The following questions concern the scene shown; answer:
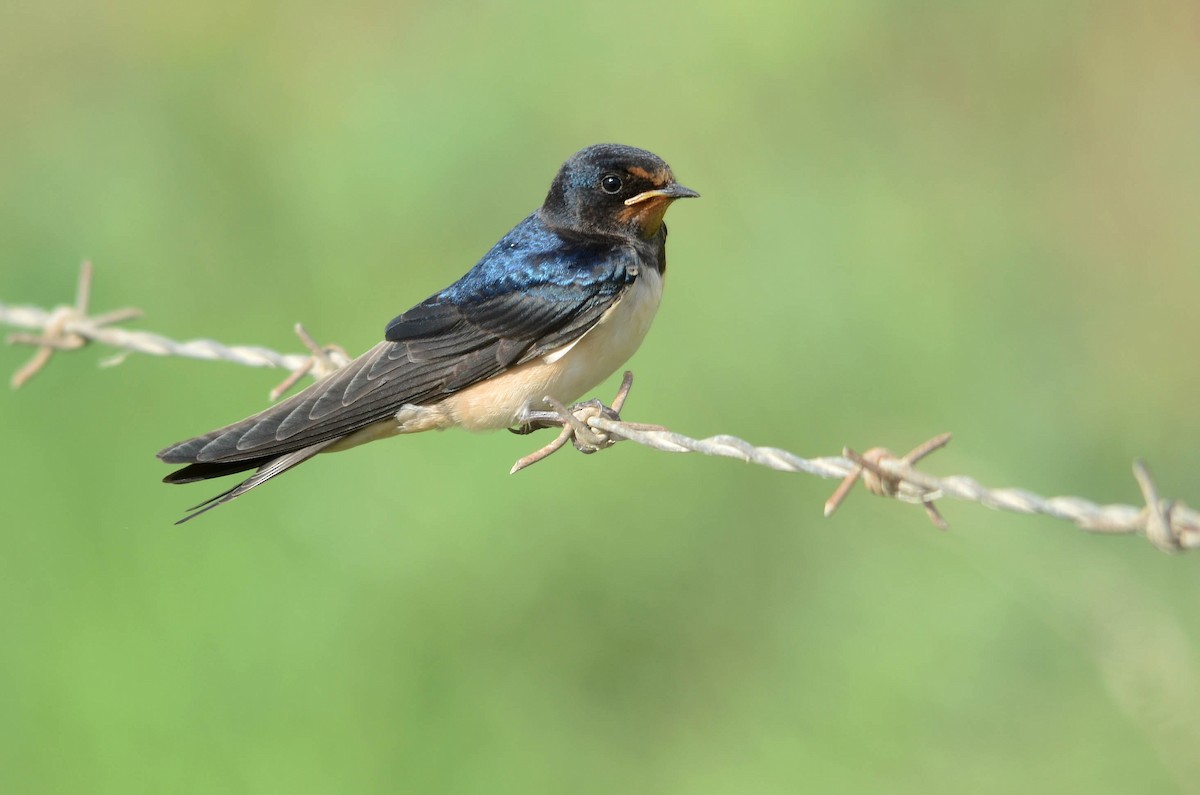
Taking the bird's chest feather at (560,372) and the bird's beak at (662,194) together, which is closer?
the bird's chest feather at (560,372)

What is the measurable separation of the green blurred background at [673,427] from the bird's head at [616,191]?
0.85 m

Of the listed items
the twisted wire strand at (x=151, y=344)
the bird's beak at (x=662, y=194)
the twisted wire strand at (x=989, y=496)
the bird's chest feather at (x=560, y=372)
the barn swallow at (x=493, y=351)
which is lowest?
the twisted wire strand at (x=989, y=496)

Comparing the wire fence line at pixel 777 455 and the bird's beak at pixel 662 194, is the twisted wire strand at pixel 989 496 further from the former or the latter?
the bird's beak at pixel 662 194

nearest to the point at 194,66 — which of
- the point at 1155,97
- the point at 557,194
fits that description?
the point at 557,194

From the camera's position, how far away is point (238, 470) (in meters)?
2.55

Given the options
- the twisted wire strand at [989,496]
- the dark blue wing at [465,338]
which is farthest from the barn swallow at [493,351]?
the twisted wire strand at [989,496]

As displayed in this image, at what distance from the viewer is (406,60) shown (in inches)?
204

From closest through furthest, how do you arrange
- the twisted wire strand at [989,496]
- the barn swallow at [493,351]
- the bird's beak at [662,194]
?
the twisted wire strand at [989,496] → the barn swallow at [493,351] → the bird's beak at [662,194]

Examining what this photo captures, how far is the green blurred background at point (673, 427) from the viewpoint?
3016 mm

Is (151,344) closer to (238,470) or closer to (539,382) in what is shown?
(238,470)

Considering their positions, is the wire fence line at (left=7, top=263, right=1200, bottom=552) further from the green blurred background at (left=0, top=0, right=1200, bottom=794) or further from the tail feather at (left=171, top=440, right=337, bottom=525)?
the green blurred background at (left=0, top=0, right=1200, bottom=794)

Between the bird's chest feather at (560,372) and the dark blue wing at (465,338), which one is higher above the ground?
the dark blue wing at (465,338)

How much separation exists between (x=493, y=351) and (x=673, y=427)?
1035mm

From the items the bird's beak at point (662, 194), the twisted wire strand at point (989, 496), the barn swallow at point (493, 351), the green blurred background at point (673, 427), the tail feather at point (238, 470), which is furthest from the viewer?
the green blurred background at point (673, 427)
